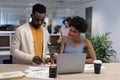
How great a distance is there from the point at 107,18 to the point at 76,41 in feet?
14.7

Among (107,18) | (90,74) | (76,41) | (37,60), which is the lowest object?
(90,74)

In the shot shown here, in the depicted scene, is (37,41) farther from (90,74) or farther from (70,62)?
(90,74)

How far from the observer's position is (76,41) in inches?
86.6

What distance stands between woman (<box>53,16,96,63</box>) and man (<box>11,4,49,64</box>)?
0.77 feet

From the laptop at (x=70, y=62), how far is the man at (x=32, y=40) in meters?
0.30

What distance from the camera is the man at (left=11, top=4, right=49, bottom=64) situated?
6.55 ft

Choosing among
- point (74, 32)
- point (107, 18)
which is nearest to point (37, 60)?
point (74, 32)

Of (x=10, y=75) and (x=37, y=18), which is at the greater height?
(x=37, y=18)

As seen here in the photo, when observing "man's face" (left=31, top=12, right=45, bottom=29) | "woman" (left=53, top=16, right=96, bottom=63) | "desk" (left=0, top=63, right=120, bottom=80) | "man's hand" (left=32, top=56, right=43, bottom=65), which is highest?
"man's face" (left=31, top=12, right=45, bottom=29)

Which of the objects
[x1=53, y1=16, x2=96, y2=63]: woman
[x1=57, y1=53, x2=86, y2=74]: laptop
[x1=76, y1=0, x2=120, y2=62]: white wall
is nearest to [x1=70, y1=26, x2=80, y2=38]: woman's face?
[x1=53, y1=16, x2=96, y2=63]: woman

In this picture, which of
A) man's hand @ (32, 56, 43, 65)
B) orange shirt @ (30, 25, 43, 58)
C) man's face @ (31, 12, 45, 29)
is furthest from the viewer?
orange shirt @ (30, 25, 43, 58)

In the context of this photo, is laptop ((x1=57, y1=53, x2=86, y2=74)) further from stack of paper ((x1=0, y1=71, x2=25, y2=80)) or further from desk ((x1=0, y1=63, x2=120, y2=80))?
stack of paper ((x1=0, y1=71, x2=25, y2=80))

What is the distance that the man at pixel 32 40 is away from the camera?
2.00m

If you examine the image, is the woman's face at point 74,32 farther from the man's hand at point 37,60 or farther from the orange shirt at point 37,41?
the man's hand at point 37,60
